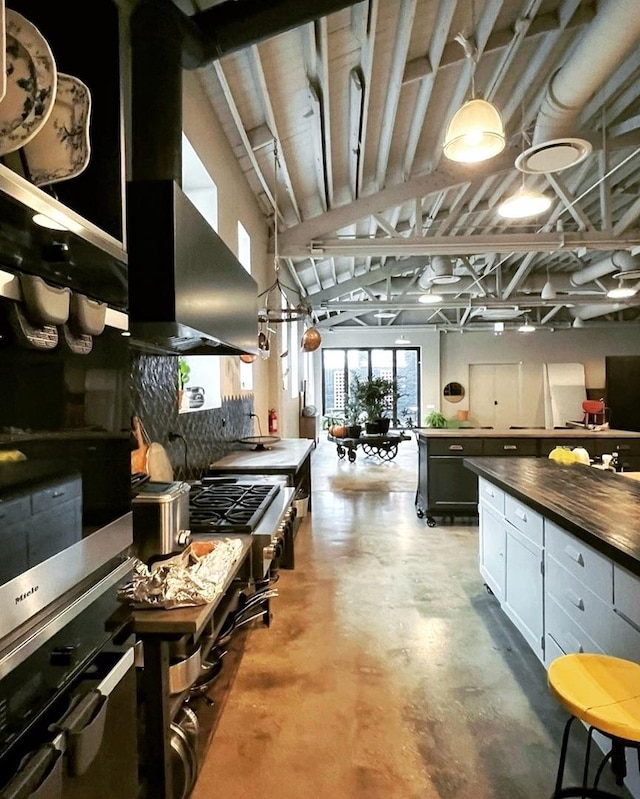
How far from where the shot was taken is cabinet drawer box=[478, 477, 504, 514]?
2.91 meters

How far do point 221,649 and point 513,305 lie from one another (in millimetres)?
8909

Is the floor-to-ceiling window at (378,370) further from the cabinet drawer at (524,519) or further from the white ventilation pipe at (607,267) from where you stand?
the cabinet drawer at (524,519)

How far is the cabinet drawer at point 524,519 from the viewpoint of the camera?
2316mm

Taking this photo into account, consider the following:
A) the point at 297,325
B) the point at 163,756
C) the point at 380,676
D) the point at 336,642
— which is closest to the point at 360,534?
the point at 336,642

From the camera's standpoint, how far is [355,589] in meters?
3.49

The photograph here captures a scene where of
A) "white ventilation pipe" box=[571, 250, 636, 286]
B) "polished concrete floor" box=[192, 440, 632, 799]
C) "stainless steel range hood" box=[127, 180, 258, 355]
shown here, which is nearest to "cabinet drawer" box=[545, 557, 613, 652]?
"polished concrete floor" box=[192, 440, 632, 799]

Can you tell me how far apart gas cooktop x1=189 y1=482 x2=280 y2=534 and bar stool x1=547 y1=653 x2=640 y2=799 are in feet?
3.76

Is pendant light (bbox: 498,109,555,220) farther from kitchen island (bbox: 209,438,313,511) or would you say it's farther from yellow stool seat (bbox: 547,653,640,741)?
yellow stool seat (bbox: 547,653,640,741)

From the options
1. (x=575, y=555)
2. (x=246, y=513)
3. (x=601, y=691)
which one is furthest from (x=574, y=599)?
(x=246, y=513)

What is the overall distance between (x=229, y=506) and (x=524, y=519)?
4.94ft

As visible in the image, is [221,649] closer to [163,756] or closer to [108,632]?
[163,756]

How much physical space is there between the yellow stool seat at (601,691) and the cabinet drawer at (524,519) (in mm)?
922

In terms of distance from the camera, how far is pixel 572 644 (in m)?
1.95

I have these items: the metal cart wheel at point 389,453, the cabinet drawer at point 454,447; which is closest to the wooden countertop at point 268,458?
the cabinet drawer at point 454,447
